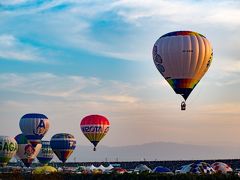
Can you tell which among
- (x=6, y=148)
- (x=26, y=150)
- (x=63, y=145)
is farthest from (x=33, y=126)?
(x=26, y=150)

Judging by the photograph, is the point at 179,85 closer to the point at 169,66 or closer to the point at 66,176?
the point at 169,66

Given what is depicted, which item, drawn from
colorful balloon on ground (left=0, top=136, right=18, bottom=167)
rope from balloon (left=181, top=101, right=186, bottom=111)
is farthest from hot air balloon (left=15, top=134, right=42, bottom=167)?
rope from balloon (left=181, top=101, right=186, bottom=111)

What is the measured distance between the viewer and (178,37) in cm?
5656

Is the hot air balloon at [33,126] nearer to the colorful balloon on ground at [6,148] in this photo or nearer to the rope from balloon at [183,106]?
the colorful balloon on ground at [6,148]

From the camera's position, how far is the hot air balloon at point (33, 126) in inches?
4028

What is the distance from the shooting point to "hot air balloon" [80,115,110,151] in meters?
94.4

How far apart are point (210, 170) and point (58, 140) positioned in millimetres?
68145

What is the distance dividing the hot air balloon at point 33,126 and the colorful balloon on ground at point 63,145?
547 cm

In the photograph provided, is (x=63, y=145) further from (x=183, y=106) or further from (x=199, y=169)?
(x=199, y=169)

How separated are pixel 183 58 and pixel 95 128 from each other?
40.9 meters

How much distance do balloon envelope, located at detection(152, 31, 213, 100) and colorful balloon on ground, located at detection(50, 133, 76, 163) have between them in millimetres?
54191

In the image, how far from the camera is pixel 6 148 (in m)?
95.8

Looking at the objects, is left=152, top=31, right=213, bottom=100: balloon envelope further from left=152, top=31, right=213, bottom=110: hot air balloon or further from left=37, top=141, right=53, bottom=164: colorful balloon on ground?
left=37, top=141, right=53, bottom=164: colorful balloon on ground

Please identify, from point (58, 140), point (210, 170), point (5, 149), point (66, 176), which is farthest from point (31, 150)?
point (210, 170)
